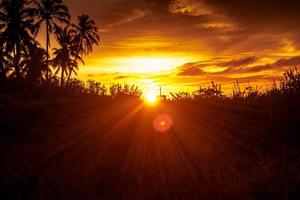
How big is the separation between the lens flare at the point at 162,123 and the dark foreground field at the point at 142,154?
18 centimetres

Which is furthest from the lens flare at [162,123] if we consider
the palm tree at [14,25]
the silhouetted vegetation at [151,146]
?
the palm tree at [14,25]

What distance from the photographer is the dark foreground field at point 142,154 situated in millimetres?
5086

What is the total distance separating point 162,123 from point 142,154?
103 inches

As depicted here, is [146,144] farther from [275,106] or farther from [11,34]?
[11,34]

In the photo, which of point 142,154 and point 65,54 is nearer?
point 142,154

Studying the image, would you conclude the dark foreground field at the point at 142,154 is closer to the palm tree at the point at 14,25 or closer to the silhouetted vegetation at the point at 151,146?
the silhouetted vegetation at the point at 151,146

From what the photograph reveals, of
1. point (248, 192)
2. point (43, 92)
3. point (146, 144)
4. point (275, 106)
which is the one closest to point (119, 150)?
point (146, 144)

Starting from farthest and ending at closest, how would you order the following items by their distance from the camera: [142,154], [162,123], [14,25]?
[14,25]
[162,123]
[142,154]

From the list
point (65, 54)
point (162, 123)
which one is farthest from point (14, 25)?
point (162, 123)

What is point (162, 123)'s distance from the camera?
940 cm

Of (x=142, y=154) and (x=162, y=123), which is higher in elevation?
(x=162, y=123)

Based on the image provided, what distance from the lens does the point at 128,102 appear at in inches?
503

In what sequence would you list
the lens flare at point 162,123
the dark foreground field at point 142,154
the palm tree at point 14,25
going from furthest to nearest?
the palm tree at point 14,25, the lens flare at point 162,123, the dark foreground field at point 142,154

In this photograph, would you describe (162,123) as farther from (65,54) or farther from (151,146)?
(65,54)
